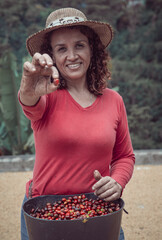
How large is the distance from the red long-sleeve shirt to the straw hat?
33 centimetres

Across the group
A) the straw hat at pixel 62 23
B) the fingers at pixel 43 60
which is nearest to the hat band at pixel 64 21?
the straw hat at pixel 62 23

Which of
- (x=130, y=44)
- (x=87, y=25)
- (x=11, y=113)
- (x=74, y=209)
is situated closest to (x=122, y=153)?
(x=74, y=209)

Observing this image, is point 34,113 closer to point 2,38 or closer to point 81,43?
point 81,43

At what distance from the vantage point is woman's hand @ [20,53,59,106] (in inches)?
41.9

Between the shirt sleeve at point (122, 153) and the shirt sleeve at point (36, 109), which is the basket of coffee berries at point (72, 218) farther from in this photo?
the shirt sleeve at point (36, 109)

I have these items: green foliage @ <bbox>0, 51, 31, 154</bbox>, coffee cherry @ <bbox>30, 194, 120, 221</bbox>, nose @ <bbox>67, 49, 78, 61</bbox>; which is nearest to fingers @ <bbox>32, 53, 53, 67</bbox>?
nose @ <bbox>67, 49, 78, 61</bbox>

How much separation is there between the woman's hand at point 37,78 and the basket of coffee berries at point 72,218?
18.4 inches

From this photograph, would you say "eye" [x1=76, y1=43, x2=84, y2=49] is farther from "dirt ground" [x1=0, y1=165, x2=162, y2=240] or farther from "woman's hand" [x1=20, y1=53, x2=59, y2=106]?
"dirt ground" [x1=0, y1=165, x2=162, y2=240]

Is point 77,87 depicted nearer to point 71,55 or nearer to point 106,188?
point 71,55

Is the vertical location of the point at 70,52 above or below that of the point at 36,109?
above

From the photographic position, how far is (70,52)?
145 cm

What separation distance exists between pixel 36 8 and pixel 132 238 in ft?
37.7

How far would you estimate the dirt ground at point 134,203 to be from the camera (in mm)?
2789

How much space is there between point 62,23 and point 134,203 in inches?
99.2
